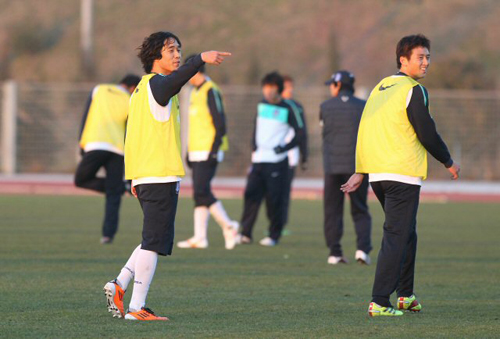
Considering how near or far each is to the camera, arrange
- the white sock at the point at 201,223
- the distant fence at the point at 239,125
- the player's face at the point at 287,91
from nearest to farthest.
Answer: the white sock at the point at 201,223, the player's face at the point at 287,91, the distant fence at the point at 239,125

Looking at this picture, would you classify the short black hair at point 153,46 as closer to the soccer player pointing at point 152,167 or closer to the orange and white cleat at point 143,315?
the soccer player pointing at point 152,167

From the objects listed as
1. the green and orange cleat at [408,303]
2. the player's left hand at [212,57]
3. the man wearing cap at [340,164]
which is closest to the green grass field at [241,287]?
the green and orange cleat at [408,303]

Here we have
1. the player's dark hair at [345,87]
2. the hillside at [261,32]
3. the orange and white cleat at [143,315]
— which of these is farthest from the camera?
the hillside at [261,32]

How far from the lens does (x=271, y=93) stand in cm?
1335

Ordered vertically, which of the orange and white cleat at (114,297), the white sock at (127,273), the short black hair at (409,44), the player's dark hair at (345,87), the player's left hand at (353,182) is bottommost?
the orange and white cleat at (114,297)

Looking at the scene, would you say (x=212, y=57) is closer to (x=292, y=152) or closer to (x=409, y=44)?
(x=409, y=44)

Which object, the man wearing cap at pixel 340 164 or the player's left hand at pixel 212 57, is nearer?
the player's left hand at pixel 212 57

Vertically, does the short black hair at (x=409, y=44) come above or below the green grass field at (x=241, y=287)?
above

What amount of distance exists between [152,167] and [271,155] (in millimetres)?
6192

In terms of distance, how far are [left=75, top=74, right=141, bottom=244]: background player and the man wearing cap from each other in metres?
2.56

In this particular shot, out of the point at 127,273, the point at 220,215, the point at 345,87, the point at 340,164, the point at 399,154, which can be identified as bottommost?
the point at 220,215

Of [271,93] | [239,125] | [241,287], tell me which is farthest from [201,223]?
[239,125]

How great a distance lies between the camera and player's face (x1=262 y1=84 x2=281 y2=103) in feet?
43.8

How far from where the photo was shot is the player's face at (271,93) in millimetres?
13336
